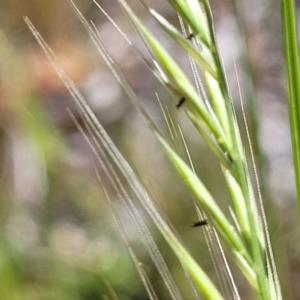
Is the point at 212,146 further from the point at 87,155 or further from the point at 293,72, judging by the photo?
the point at 87,155

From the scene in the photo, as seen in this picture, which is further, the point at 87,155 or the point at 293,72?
the point at 87,155

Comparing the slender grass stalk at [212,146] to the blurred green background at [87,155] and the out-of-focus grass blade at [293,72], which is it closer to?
the out-of-focus grass blade at [293,72]

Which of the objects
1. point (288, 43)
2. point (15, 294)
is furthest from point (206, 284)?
point (15, 294)

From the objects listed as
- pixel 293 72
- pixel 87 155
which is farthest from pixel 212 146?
pixel 87 155

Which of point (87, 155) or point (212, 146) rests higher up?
point (87, 155)

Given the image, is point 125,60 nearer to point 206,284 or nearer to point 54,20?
point 54,20

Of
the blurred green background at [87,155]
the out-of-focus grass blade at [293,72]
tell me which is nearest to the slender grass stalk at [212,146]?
the out-of-focus grass blade at [293,72]
